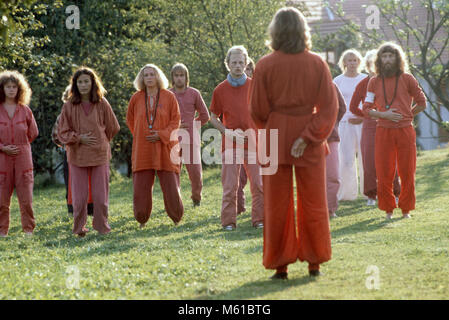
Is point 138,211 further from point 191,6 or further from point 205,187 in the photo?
point 191,6

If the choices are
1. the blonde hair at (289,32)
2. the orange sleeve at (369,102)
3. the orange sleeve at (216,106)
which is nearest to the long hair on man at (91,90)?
the orange sleeve at (216,106)

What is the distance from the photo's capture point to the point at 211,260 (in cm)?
727

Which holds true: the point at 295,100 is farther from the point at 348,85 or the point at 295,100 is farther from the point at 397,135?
the point at 348,85

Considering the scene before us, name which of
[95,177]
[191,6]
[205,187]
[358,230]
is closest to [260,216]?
[358,230]

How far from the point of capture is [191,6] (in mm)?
20344

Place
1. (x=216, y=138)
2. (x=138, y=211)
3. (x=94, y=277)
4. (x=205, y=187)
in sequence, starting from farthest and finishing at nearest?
(x=216, y=138) → (x=205, y=187) → (x=138, y=211) → (x=94, y=277)

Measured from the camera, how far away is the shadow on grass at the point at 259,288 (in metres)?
5.72

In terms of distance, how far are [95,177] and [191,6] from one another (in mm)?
11752

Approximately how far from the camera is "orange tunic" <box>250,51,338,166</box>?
6070 millimetres

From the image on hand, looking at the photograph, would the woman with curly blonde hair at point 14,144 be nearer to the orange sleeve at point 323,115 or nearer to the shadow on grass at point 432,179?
the orange sleeve at point 323,115

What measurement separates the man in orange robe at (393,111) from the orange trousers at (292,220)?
353cm

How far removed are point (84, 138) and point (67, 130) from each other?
0.82ft

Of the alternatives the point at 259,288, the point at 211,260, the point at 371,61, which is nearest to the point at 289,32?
the point at 259,288

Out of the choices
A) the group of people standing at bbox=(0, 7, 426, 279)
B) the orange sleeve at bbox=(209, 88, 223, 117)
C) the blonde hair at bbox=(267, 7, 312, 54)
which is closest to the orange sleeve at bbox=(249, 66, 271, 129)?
the blonde hair at bbox=(267, 7, 312, 54)
